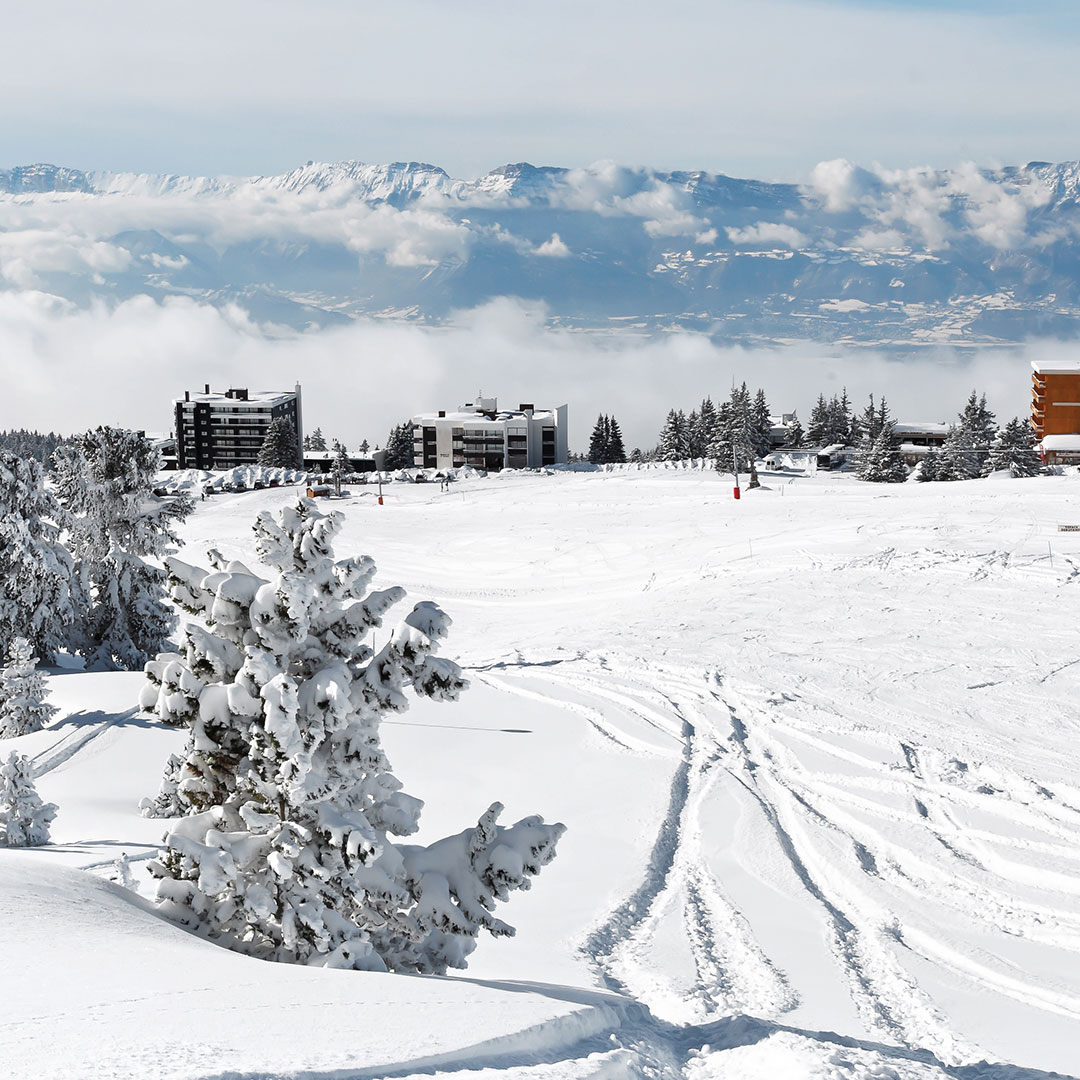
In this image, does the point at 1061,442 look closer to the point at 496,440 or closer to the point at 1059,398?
the point at 1059,398

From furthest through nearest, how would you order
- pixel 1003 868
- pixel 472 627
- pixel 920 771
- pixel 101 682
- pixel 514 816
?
pixel 472 627 < pixel 101 682 < pixel 920 771 < pixel 514 816 < pixel 1003 868

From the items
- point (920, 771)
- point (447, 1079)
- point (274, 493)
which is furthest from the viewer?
point (274, 493)

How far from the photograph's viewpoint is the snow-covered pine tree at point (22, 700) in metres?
21.5

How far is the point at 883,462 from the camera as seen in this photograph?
89.8 meters

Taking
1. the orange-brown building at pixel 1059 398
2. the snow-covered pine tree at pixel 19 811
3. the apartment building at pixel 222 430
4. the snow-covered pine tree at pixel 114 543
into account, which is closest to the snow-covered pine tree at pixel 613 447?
the orange-brown building at pixel 1059 398

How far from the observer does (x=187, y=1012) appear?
5.99 m

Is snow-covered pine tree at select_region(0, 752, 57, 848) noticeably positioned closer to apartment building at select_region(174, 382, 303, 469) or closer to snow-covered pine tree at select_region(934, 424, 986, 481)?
snow-covered pine tree at select_region(934, 424, 986, 481)

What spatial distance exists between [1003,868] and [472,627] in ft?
85.1

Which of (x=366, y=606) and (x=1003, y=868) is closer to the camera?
(x=366, y=606)

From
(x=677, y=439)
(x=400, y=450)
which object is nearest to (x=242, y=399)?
(x=400, y=450)

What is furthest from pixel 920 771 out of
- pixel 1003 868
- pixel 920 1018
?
pixel 920 1018

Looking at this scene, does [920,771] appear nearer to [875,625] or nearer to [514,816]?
[514,816]

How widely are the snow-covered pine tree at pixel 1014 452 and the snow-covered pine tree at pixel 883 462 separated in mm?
7438

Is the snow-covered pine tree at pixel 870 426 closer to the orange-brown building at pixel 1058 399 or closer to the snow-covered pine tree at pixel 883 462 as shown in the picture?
the snow-covered pine tree at pixel 883 462
